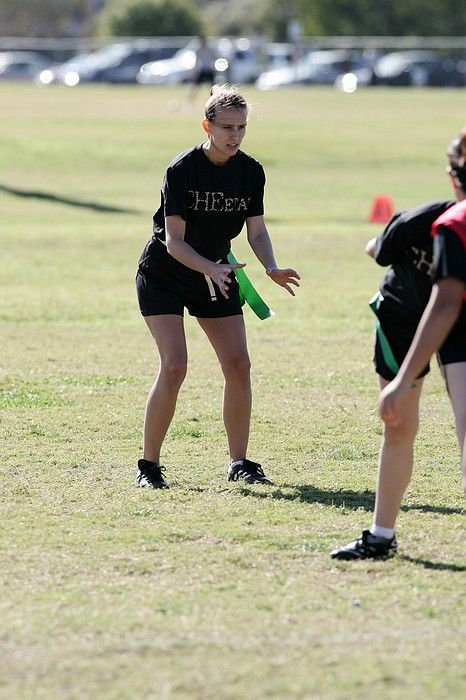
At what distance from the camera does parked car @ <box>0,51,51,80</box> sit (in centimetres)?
6328

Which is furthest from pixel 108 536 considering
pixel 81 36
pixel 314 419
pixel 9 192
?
pixel 81 36

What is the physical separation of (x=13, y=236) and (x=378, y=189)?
9.09 meters

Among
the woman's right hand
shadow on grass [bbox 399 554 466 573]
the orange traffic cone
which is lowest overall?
shadow on grass [bbox 399 554 466 573]

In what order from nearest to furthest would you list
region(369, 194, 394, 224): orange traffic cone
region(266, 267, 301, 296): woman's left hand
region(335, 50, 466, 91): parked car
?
1. region(266, 267, 301, 296): woman's left hand
2. region(369, 194, 394, 224): orange traffic cone
3. region(335, 50, 466, 91): parked car

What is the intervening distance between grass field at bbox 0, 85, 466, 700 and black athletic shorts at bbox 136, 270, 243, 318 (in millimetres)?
877

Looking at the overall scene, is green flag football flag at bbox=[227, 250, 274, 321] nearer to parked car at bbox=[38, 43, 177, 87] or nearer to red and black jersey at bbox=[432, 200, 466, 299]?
red and black jersey at bbox=[432, 200, 466, 299]

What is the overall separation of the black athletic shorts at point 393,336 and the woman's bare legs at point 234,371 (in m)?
1.60

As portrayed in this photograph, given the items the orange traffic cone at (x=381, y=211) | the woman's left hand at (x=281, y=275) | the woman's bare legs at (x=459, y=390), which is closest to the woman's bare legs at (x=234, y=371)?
the woman's left hand at (x=281, y=275)

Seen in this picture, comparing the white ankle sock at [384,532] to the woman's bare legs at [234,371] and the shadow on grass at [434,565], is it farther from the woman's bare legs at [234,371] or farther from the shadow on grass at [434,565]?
the woman's bare legs at [234,371]

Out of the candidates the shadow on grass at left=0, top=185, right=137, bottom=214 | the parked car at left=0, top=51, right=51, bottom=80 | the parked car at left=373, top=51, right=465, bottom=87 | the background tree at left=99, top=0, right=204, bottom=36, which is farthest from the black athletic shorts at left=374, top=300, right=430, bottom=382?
the background tree at left=99, top=0, right=204, bottom=36

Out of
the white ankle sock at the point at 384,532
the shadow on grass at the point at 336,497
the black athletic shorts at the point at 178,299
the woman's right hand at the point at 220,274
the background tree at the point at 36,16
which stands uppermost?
the background tree at the point at 36,16

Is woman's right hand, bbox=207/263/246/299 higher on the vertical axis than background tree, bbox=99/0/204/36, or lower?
lower

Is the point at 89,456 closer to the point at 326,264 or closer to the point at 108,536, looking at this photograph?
the point at 108,536

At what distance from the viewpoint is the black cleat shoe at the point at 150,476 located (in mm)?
6699
